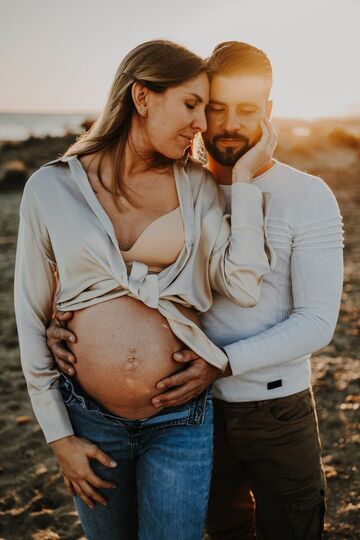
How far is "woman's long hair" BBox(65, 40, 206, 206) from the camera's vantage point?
6.93 ft

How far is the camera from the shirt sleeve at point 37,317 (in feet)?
6.89

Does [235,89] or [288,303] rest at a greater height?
[235,89]

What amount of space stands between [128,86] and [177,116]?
0.24 m

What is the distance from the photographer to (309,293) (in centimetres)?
219

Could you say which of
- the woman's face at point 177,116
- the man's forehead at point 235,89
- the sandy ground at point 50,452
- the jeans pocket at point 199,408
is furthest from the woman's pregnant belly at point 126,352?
the sandy ground at point 50,452

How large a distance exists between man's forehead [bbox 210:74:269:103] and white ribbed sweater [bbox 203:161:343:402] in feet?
1.06

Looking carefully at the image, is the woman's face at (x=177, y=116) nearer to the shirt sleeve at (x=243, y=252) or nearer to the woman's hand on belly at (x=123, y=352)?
the shirt sleeve at (x=243, y=252)

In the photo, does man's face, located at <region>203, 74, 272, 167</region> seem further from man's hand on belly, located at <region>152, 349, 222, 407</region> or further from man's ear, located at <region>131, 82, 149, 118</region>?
man's hand on belly, located at <region>152, 349, 222, 407</region>

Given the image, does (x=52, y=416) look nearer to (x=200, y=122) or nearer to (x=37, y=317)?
(x=37, y=317)

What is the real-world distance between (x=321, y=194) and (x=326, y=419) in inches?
98.2

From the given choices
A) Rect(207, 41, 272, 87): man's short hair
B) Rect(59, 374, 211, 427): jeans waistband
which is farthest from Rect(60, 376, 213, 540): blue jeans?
Rect(207, 41, 272, 87): man's short hair

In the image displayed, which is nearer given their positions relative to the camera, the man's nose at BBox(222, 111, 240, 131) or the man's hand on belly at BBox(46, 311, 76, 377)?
the man's hand on belly at BBox(46, 311, 76, 377)

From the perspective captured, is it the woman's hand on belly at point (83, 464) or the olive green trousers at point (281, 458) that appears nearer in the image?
the woman's hand on belly at point (83, 464)

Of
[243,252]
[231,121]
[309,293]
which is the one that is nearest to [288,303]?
[309,293]
